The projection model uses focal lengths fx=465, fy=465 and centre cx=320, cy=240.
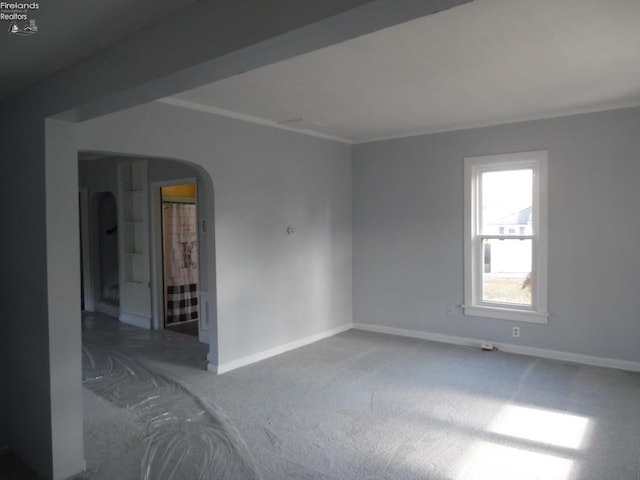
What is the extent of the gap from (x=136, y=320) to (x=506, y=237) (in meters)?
5.03

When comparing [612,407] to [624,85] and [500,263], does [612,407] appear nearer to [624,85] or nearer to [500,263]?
[500,263]

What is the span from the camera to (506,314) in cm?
508

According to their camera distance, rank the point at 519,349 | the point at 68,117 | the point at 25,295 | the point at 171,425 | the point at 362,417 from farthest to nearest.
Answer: the point at 519,349 < the point at 362,417 < the point at 171,425 < the point at 25,295 < the point at 68,117

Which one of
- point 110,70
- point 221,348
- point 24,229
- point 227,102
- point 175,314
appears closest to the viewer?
point 110,70

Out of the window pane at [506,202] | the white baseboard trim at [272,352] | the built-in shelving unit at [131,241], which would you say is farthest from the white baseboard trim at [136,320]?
the window pane at [506,202]

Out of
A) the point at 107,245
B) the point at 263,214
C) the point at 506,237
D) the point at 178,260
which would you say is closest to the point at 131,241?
the point at 178,260

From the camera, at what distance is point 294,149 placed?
5.31 meters

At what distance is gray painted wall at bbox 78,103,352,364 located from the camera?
13.2ft

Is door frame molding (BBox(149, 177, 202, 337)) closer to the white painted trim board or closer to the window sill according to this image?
the white painted trim board

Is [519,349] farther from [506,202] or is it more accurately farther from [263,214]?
[263,214]

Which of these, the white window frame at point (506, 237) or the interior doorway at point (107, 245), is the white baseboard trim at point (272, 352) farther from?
the interior doorway at point (107, 245)

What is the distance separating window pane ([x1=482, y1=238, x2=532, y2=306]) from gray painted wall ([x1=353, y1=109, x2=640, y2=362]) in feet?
0.87

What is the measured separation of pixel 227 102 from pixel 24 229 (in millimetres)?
2075

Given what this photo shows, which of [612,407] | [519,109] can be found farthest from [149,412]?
[519,109]
